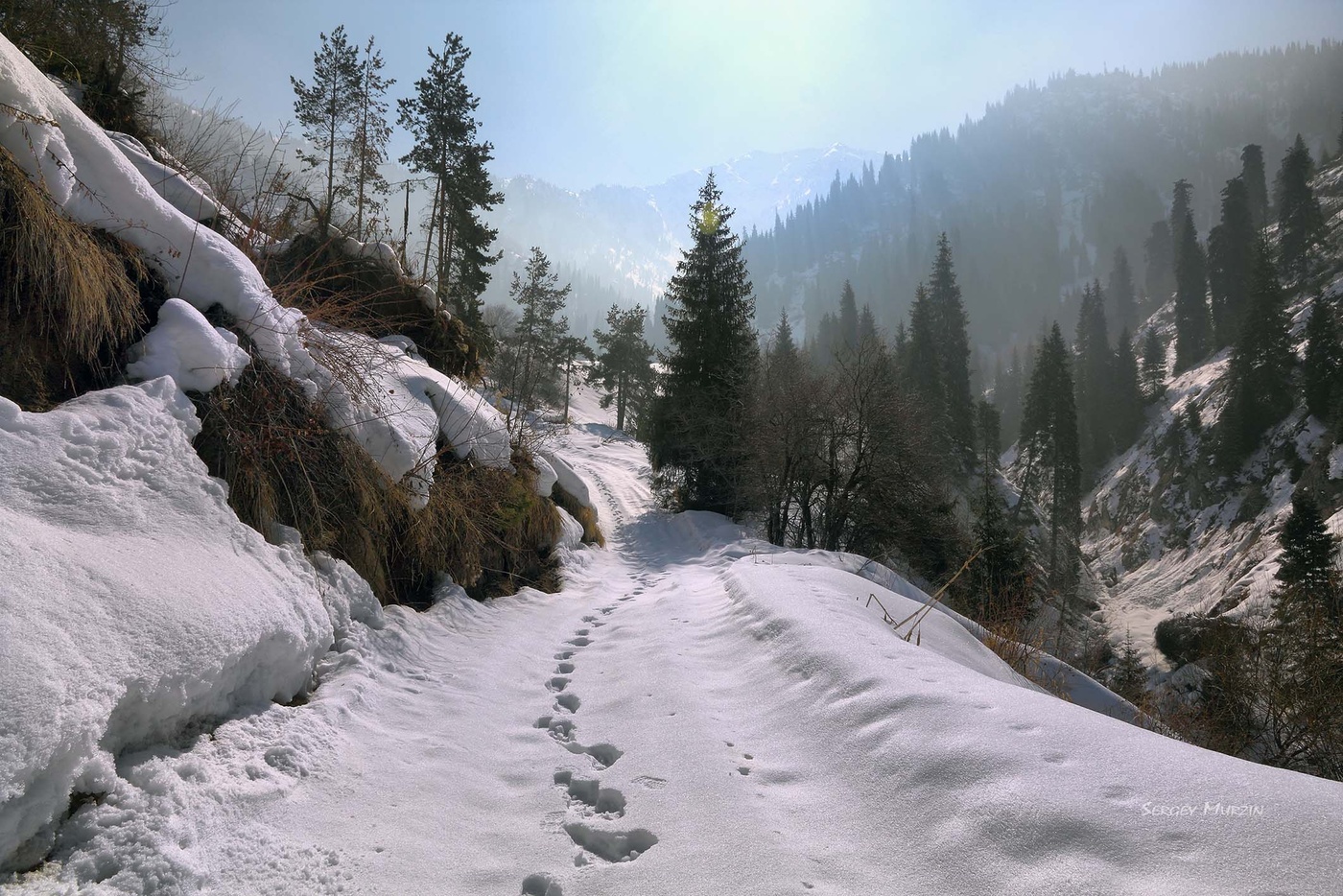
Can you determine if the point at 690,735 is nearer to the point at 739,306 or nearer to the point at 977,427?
the point at 739,306

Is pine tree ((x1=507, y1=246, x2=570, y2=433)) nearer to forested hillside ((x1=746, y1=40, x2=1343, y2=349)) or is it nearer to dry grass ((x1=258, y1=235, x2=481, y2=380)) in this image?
dry grass ((x1=258, y1=235, x2=481, y2=380))

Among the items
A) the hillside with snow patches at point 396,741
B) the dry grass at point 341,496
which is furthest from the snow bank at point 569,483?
the hillside with snow patches at point 396,741

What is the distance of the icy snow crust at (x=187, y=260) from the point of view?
2705mm

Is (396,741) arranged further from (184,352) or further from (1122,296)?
(1122,296)

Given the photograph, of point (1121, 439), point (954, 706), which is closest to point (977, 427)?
point (1121, 439)

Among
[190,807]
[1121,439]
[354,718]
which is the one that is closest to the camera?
[190,807]

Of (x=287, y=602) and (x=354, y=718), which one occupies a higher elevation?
(x=287, y=602)

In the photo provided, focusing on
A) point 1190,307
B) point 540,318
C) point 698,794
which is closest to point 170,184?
point 698,794

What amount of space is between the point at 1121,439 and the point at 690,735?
Result: 63.5 m

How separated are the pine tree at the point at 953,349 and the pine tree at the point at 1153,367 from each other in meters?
21.2

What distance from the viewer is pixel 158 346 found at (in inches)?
116

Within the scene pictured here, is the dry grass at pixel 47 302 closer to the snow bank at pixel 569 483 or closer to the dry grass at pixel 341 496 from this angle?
the dry grass at pixel 341 496

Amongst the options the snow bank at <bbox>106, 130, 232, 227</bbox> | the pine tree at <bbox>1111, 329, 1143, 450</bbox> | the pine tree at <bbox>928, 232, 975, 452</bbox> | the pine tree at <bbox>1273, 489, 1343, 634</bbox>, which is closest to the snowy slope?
the snow bank at <bbox>106, 130, 232, 227</bbox>

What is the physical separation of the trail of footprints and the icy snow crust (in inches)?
91.8
